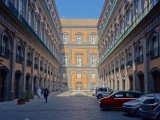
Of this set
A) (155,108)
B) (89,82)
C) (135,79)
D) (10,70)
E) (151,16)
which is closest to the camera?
(155,108)

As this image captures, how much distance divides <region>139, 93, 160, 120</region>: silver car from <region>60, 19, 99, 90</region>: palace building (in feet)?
167

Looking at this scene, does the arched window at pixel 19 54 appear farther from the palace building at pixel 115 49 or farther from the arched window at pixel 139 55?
the arched window at pixel 139 55

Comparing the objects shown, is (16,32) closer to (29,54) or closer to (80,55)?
(29,54)

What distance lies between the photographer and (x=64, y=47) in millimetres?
62438

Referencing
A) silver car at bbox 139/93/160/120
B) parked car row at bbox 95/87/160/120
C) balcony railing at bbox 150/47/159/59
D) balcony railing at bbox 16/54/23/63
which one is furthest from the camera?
balcony railing at bbox 16/54/23/63

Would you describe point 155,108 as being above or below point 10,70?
below

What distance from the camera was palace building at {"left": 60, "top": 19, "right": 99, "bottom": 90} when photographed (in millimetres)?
60750

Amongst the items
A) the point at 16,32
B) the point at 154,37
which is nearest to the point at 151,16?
the point at 154,37

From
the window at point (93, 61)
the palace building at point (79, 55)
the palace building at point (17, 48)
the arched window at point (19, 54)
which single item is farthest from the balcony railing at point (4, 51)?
the window at point (93, 61)

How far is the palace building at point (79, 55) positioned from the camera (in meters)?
60.8

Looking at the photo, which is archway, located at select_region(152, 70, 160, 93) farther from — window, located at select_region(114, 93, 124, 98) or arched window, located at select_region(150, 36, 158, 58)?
window, located at select_region(114, 93, 124, 98)

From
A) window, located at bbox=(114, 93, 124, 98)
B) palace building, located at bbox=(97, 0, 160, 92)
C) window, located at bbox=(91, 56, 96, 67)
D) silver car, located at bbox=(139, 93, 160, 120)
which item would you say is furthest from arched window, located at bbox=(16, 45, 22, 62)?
window, located at bbox=(91, 56, 96, 67)

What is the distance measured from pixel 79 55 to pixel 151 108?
174 ft

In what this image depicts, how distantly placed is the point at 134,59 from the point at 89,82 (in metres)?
37.9
